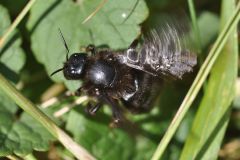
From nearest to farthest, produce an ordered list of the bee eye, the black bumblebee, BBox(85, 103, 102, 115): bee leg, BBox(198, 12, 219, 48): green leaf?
1. the black bumblebee
2. the bee eye
3. BBox(85, 103, 102, 115): bee leg
4. BBox(198, 12, 219, 48): green leaf

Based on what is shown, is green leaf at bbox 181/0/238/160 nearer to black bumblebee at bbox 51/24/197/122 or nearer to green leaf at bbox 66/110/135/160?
black bumblebee at bbox 51/24/197/122

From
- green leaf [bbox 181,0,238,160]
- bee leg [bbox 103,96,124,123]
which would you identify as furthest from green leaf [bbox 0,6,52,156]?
green leaf [bbox 181,0,238,160]

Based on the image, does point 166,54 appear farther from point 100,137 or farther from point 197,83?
point 100,137

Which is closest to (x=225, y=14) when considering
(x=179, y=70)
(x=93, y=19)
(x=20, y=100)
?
(x=179, y=70)

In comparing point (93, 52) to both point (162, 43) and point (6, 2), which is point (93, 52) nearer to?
point (162, 43)

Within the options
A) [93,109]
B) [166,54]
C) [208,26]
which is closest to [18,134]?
[93,109]

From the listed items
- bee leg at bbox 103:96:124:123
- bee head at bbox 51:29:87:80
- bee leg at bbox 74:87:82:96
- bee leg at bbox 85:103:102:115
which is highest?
bee head at bbox 51:29:87:80
